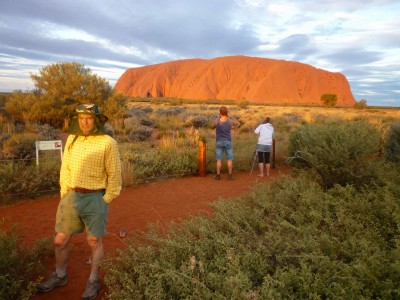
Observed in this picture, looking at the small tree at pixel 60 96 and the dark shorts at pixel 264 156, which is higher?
the small tree at pixel 60 96

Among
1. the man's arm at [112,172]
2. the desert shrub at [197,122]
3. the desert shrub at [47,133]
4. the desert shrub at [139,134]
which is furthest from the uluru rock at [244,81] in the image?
the man's arm at [112,172]

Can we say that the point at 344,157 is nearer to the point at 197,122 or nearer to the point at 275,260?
the point at 275,260

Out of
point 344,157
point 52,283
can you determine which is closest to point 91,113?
point 52,283

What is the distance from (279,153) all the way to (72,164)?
9.48 m

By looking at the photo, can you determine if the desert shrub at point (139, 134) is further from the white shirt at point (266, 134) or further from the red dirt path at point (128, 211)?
the white shirt at point (266, 134)

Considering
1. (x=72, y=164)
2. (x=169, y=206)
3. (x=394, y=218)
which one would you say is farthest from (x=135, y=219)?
(x=394, y=218)

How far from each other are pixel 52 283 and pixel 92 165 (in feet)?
4.99

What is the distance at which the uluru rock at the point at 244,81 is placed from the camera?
294 ft

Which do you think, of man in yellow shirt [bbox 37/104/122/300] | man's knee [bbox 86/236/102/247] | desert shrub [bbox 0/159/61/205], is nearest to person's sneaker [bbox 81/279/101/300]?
man in yellow shirt [bbox 37/104/122/300]

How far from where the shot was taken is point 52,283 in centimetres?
355

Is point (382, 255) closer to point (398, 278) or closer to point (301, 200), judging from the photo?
point (398, 278)

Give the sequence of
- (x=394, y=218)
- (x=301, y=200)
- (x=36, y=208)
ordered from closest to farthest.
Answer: (x=394, y=218) → (x=301, y=200) → (x=36, y=208)

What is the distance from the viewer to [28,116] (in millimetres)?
13797

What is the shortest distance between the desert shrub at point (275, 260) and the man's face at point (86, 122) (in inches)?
A: 58.5
